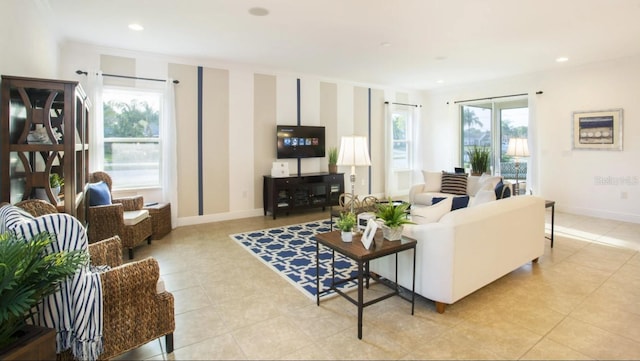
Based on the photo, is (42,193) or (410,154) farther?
(410,154)

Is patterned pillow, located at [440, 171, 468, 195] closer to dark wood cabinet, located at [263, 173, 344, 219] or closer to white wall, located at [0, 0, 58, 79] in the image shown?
dark wood cabinet, located at [263, 173, 344, 219]

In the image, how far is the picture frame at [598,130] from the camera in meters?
5.71

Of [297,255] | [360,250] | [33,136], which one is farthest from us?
[297,255]

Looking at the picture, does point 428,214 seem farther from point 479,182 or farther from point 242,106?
point 242,106

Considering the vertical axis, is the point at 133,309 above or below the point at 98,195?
below

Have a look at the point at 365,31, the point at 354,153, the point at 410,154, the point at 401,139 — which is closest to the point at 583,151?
the point at 410,154

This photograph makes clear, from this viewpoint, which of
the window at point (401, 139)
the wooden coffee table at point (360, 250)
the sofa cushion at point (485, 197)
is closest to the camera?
the wooden coffee table at point (360, 250)

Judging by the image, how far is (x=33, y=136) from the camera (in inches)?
106

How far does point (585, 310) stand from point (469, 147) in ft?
18.8

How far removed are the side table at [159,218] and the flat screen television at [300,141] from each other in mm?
2189

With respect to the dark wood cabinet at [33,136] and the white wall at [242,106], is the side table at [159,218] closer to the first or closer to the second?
the white wall at [242,106]

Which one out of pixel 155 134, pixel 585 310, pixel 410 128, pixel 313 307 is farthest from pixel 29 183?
pixel 410 128

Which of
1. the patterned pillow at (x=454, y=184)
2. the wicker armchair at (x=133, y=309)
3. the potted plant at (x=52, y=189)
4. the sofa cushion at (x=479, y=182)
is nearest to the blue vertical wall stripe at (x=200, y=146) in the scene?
the potted plant at (x=52, y=189)

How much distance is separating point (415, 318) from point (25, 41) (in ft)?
13.6
